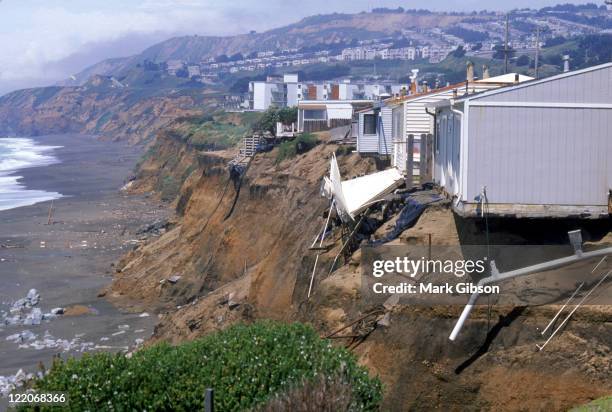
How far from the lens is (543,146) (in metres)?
15.8

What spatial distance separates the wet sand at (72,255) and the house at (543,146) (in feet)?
50.1

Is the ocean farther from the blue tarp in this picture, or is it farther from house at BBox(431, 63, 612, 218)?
house at BBox(431, 63, 612, 218)

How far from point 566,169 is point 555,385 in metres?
4.06

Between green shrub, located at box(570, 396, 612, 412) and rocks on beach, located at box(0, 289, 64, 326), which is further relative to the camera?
rocks on beach, located at box(0, 289, 64, 326)

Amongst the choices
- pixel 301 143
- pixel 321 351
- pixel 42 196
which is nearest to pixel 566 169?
pixel 321 351

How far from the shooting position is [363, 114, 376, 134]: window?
108ft

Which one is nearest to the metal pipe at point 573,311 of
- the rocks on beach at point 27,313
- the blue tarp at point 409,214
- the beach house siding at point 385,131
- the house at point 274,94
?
the blue tarp at point 409,214

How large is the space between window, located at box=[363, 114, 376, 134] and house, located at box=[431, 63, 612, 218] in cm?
1722

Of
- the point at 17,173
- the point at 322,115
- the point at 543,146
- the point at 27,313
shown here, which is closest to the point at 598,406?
the point at 543,146

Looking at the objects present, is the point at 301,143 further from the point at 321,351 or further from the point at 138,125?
the point at 138,125

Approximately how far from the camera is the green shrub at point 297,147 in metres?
43.4

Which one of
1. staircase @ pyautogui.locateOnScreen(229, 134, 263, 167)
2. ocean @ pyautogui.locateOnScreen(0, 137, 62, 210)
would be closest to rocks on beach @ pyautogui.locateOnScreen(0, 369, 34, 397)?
Answer: staircase @ pyautogui.locateOnScreen(229, 134, 263, 167)

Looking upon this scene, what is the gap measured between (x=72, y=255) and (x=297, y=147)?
40.8ft

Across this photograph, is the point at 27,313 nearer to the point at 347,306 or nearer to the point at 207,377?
the point at 347,306
